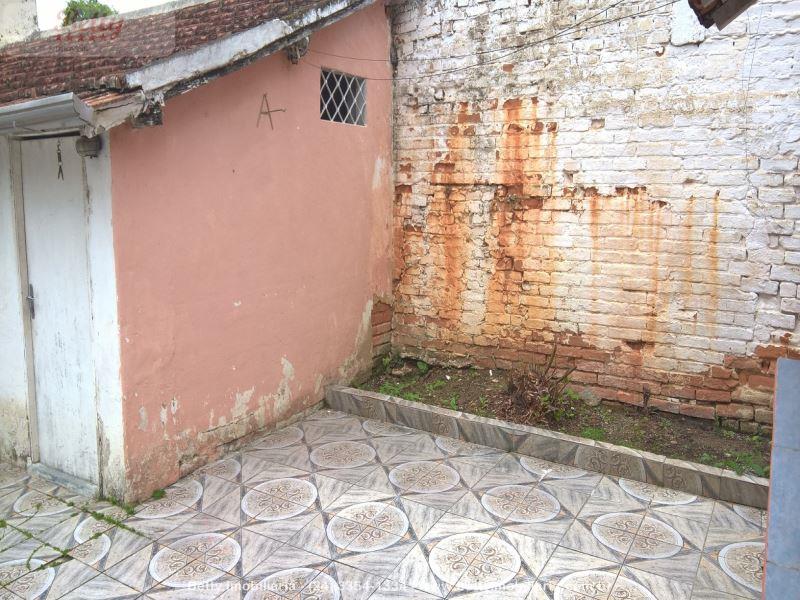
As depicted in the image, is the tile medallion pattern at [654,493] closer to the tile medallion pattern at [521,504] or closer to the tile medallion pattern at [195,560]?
the tile medallion pattern at [521,504]

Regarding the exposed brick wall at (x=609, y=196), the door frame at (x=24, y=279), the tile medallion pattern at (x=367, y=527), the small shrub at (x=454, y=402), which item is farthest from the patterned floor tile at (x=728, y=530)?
the door frame at (x=24, y=279)

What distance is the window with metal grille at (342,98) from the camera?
5.48 m

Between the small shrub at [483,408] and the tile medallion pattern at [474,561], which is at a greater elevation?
the small shrub at [483,408]

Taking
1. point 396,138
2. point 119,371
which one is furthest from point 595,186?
point 119,371

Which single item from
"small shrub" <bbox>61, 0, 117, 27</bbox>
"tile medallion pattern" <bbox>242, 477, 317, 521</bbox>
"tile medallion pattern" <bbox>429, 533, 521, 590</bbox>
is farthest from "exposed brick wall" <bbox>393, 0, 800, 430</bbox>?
"small shrub" <bbox>61, 0, 117, 27</bbox>

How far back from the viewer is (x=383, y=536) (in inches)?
150

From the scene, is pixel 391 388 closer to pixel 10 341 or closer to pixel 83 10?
pixel 10 341

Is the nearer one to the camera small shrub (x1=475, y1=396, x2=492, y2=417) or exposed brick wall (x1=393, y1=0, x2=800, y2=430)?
exposed brick wall (x1=393, y1=0, x2=800, y2=430)

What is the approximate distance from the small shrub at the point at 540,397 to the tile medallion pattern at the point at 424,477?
3.00 ft

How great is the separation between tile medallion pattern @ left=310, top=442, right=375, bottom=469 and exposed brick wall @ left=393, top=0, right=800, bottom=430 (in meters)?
1.62

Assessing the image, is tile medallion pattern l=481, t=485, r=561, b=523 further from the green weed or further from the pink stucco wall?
the pink stucco wall

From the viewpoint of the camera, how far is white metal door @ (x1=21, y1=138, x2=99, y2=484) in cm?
413

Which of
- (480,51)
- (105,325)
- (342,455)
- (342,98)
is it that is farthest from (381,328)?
(105,325)

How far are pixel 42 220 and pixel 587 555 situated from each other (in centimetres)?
422
